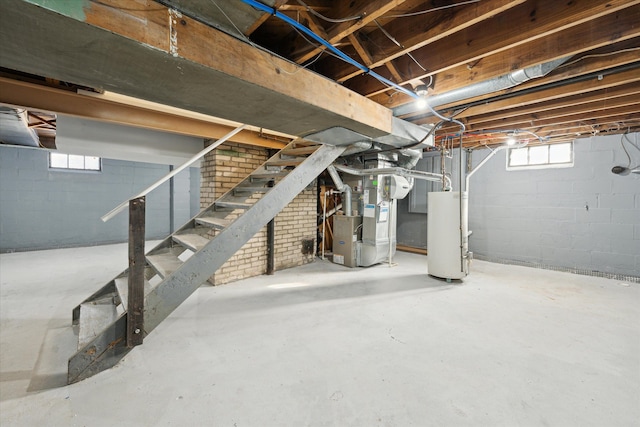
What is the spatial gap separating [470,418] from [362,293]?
1.97 meters

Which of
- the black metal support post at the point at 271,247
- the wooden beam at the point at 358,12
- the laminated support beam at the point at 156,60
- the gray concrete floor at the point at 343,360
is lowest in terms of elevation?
the gray concrete floor at the point at 343,360

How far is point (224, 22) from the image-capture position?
1.40 m

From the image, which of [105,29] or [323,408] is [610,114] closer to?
[323,408]

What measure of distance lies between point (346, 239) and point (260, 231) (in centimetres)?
156

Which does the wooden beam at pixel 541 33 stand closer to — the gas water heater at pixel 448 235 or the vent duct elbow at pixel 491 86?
the vent duct elbow at pixel 491 86

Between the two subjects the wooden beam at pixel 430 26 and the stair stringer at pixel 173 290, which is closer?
the wooden beam at pixel 430 26

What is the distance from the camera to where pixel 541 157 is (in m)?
4.87

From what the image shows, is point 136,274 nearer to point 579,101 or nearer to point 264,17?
point 264,17

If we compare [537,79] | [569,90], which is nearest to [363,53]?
[537,79]

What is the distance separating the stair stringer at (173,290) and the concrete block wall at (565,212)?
192 inches

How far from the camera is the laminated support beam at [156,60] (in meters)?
1.01

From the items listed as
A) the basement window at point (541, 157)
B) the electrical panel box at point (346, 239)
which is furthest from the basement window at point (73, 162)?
the basement window at point (541, 157)

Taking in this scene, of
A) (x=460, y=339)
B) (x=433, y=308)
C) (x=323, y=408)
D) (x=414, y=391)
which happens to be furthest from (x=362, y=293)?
(x=323, y=408)

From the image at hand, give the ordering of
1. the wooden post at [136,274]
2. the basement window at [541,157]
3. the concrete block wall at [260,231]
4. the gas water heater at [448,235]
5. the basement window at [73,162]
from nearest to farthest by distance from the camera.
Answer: the wooden post at [136,274] → the concrete block wall at [260,231] → the gas water heater at [448,235] → the basement window at [541,157] → the basement window at [73,162]
